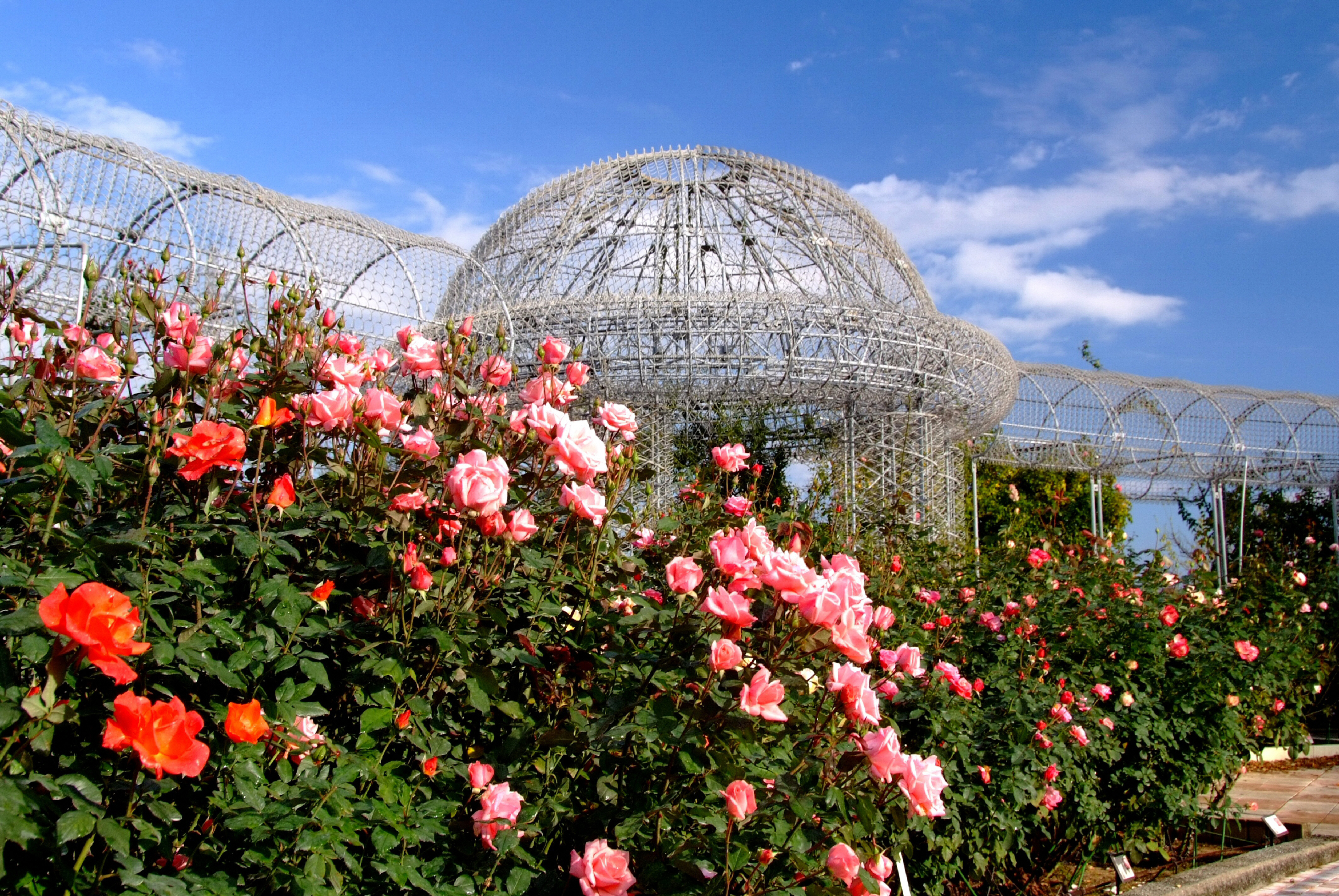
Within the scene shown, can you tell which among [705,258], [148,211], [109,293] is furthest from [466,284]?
[109,293]

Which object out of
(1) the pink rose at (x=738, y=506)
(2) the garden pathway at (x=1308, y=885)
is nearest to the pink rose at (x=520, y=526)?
(1) the pink rose at (x=738, y=506)

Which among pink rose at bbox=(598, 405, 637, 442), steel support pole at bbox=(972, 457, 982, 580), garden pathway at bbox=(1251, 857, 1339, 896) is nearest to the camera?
pink rose at bbox=(598, 405, 637, 442)

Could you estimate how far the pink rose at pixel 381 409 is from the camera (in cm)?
186

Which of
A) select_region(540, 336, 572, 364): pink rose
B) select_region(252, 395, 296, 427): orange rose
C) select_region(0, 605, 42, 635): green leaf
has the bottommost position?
select_region(0, 605, 42, 635): green leaf

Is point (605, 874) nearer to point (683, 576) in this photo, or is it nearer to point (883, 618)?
point (683, 576)

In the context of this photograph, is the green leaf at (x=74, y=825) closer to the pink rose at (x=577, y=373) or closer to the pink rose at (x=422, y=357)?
the pink rose at (x=422, y=357)

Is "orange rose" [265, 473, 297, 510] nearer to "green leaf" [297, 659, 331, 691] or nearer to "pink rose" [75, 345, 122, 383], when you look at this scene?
"green leaf" [297, 659, 331, 691]

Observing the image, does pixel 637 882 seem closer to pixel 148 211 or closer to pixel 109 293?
pixel 109 293

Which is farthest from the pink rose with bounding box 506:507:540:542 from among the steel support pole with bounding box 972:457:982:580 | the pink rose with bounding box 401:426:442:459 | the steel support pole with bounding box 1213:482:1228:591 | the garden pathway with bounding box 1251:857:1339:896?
the steel support pole with bounding box 1213:482:1228:591

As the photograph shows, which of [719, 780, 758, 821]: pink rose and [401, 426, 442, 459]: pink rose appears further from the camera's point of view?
[401, 426, 442, 459]: pink rose

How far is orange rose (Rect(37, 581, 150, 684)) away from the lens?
1.17 meters

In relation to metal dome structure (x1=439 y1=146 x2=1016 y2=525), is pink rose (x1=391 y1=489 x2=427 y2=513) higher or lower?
lower

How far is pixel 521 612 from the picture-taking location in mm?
1998

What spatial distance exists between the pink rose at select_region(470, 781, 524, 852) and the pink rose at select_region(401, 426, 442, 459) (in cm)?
66
